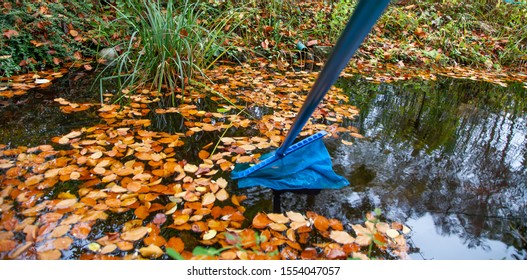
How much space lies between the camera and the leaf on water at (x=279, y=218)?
4.17 ft

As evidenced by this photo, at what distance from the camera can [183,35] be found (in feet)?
8.29

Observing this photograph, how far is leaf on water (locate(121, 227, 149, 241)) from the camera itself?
115 cm

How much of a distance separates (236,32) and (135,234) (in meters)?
3.14

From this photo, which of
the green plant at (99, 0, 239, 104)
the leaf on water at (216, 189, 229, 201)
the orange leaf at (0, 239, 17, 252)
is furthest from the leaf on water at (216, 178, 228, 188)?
the green plant at (99, 0, 239, 104)

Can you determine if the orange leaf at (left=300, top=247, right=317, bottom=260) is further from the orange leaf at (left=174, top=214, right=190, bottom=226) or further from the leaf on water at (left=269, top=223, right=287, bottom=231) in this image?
the orange leaf at (left=174, top=214, right=190, bottom=226)

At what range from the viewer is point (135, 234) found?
3.82 ft

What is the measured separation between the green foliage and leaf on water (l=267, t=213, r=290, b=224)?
2.54 m

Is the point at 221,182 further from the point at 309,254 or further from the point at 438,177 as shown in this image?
the point at 438,177

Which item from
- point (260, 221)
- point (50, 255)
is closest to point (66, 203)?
point (50, 255)

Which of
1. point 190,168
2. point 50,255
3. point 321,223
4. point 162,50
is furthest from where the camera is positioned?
point 162,50

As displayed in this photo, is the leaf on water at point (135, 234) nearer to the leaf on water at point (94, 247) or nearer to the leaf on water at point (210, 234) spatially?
the leaf on water at point (94, 247)
